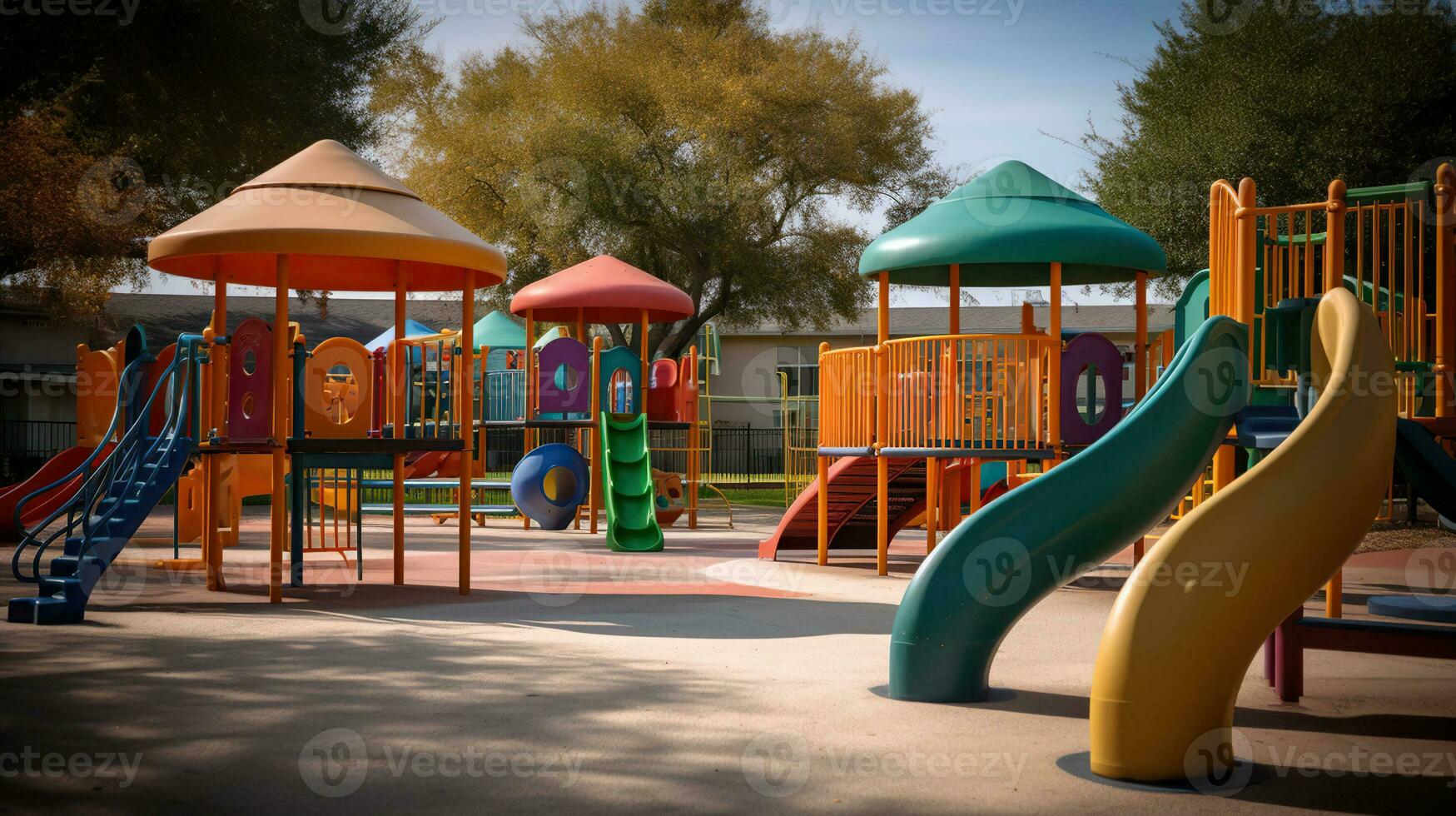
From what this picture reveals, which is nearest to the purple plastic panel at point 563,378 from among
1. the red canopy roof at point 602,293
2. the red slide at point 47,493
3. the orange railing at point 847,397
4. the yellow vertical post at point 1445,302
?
the red canopy roof at point 602,293

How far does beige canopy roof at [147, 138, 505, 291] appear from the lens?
33.5ft

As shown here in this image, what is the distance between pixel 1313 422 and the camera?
5.46 meters

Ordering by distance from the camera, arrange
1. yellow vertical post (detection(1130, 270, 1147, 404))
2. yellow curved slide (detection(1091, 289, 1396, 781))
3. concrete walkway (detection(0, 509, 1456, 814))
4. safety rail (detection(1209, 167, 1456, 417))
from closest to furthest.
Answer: concrete walkway (detection(0, 509, 1456, 814)) < yellow curved slide (detection(1091, 289, 1396, 781)) < safety rail (detection(1209, 167, 1456, 417)) < yellow vertical post (detection(1130, 270, 1147, 404))

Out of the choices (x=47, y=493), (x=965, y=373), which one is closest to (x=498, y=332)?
(x=47, y=493)

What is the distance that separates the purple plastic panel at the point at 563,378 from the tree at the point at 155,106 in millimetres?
7477

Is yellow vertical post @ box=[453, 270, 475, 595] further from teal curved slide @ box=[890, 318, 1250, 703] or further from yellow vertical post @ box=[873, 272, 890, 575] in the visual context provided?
teal curved slide @ box=[890, 318, 1250, 703]

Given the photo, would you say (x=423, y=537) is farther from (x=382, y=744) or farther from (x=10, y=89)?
(x=382, y=744)

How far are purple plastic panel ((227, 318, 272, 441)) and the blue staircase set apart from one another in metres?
0.41

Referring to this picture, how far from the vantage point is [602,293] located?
20609 millimetres

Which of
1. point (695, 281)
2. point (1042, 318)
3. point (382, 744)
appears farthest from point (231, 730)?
point (1042, 318)

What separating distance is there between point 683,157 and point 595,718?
23601mm

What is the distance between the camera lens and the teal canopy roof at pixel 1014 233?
12672 millimetres

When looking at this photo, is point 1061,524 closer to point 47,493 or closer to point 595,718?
point 595,718

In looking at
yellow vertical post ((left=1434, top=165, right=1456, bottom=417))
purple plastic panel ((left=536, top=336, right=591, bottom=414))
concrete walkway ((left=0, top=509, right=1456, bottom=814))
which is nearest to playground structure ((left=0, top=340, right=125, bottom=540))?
concrete walkway ((left=0, top=509, right=1456, bottom=814))
